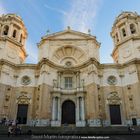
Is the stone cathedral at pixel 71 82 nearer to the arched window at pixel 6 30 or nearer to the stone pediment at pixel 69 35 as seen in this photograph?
the stone pediment at pixel 69 35

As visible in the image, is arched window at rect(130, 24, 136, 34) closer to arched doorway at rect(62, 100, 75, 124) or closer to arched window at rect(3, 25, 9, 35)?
arched doorway at rect(62, 100, 75, 124)

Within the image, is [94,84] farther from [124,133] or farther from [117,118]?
[124,133]

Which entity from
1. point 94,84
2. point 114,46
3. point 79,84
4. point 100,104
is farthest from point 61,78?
point 114,46

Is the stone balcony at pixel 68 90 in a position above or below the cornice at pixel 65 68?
below

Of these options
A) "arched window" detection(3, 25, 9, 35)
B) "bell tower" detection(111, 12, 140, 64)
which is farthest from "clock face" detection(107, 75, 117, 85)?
"arched window" detection(3, 25, 9, 35)

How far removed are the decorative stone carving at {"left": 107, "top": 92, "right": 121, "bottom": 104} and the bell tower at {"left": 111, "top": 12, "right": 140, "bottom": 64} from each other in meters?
6.51

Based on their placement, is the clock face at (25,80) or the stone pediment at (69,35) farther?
the stone pediment at (69,35)

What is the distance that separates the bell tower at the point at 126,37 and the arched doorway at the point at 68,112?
468 inches

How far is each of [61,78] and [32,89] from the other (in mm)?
5153

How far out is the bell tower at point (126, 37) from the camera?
105 ft

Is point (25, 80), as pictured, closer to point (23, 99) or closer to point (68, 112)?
point (23, 99)

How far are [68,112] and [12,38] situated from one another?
16969 millimetres

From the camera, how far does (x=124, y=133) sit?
1867 cm

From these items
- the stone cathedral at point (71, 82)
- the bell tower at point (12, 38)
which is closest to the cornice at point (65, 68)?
the stone cathedral at point (71, 82)
